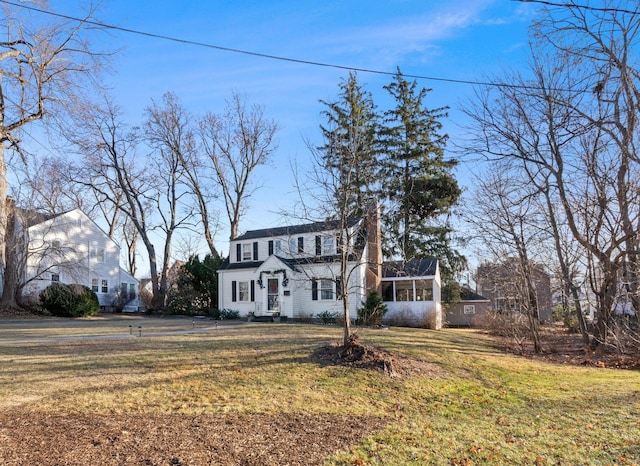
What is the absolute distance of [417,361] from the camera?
12188mm

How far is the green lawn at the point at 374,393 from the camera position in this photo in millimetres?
6328

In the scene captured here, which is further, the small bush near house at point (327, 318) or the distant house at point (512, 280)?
the small bush near house at point (327, 318)

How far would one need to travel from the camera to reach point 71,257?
3272cm

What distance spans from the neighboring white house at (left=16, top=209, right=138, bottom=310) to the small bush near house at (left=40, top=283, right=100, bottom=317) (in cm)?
300

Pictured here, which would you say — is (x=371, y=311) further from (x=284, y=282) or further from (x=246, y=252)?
(x=246, y=252)

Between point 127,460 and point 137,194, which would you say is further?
point 137,194

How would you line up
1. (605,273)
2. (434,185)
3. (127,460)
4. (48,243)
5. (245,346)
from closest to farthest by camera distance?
1. (127,460)
2. (245,346)
3. (605,273)
4. (48,243)
5. (434,185)

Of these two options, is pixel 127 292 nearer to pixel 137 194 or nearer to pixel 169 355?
pixel 137 194

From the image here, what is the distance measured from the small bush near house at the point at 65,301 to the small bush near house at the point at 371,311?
15.2 m

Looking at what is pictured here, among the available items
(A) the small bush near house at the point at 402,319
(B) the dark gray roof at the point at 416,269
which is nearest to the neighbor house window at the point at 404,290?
(B) the dark gray roof at the point at 416,269

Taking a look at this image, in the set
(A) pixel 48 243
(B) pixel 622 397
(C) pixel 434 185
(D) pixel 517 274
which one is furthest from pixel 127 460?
(C) pixel 434 185

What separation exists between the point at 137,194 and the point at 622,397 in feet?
115

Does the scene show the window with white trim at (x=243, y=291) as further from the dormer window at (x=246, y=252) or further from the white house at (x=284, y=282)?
the dormer window at (x=246, y=252)

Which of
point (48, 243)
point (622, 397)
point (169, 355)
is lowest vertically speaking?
point (622, 397)
